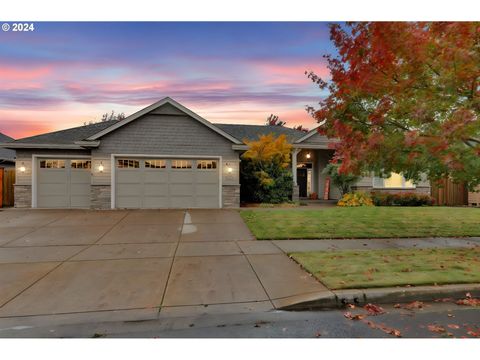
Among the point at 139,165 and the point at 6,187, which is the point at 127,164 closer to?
the point at 139,165

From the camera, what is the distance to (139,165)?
1367 cm

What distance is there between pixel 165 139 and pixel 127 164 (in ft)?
7.18

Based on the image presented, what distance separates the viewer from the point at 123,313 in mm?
3789

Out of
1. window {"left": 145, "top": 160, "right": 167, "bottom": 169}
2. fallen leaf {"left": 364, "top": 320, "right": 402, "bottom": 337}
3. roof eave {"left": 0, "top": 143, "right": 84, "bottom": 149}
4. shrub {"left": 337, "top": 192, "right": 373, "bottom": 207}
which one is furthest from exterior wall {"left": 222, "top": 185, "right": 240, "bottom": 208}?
fallen leaf {"left": 364, "top": 320, "right": 402, "bottom": 337}

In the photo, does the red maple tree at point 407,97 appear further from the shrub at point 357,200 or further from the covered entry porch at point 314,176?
the covered entry porch at point 314,176

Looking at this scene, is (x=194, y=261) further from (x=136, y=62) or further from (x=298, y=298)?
(x=136, y=62)

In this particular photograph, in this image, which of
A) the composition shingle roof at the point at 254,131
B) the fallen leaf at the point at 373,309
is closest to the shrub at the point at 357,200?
the composition shingle roof at the point at 254,131

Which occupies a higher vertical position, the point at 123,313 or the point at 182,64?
the point at 182,64

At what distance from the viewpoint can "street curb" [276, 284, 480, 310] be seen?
4.06 m

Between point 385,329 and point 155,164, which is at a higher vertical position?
point 155,164

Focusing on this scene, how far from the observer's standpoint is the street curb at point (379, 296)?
406 cm

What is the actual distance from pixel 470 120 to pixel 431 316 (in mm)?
2983

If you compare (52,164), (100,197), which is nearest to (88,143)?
(100,197)

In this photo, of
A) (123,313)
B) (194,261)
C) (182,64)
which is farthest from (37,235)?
(182,64)
